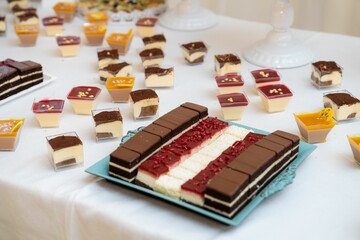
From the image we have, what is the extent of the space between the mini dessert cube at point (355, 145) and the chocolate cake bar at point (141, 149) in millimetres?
455

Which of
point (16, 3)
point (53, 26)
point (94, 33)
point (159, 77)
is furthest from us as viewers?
point (16, 3)

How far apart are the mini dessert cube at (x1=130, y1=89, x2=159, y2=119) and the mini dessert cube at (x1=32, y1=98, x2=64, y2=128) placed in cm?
24

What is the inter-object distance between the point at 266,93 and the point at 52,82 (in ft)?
2.70

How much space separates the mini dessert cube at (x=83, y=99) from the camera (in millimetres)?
1826

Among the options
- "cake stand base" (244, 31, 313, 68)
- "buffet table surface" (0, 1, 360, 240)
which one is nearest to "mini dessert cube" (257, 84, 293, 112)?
"buffet table surface" (0, 1, 360, 240)

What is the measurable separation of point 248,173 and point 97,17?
5.21ft

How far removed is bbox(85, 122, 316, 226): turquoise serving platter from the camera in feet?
4.18

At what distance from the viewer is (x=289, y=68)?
2227 mm

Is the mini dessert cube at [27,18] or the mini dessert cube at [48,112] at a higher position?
the mini dessert cube at [27,18]

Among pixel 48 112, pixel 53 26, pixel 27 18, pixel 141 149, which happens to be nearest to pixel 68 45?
pixel 53 26

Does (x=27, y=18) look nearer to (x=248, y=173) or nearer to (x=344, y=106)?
(x=344, y=106)

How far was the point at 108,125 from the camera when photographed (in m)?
1.66

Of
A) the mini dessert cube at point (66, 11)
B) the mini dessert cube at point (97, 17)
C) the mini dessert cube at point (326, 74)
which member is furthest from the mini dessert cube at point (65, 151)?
the mini dessert cube at point (66, 11)

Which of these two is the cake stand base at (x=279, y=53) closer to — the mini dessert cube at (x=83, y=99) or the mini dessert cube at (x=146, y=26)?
the mini dessert cube at (x=146, y=26)
